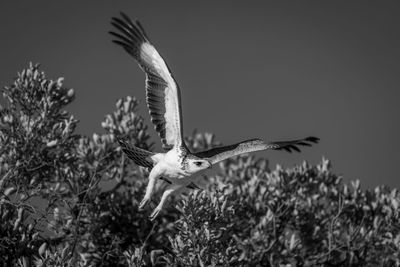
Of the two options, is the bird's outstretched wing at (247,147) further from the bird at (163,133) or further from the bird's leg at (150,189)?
the bird's leg at (150,189)

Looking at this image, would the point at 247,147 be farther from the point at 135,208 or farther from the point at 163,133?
the point at 135,208

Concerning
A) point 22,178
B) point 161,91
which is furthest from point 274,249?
point 22,178

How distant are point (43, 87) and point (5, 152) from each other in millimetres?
1126

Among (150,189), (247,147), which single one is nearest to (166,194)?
(150,189)

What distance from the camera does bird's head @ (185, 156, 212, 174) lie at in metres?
11.2

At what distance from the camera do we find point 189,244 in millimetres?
9555

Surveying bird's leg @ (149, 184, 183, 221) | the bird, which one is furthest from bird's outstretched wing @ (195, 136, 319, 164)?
bird's leg @ (149, 184, 183, 221)

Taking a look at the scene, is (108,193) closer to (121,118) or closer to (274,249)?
(121,118)

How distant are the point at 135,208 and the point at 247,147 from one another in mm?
2072

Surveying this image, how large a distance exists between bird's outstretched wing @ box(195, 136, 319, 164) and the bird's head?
241 mm

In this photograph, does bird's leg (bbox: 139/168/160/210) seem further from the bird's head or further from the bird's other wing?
the bird's head

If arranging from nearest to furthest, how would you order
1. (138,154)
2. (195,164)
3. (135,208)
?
1. (195,164)
2. (138,154)
3. (135,208)

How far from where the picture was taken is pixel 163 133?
11.7 m

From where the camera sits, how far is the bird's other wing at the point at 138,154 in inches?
449
